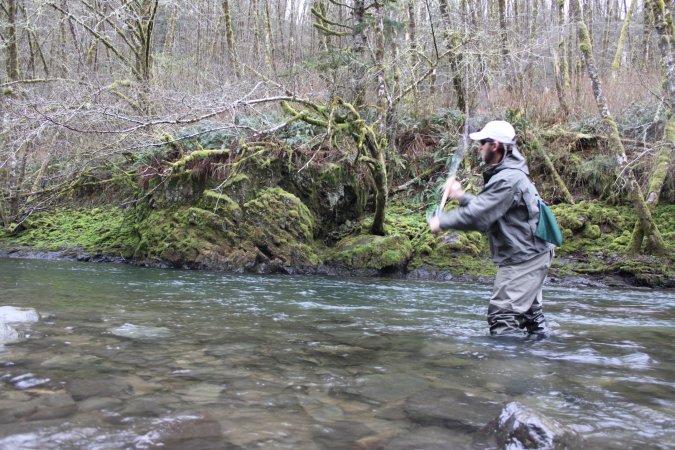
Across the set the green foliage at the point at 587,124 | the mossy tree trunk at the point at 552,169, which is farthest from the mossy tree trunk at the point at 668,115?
the green foliage at the point at 587,124

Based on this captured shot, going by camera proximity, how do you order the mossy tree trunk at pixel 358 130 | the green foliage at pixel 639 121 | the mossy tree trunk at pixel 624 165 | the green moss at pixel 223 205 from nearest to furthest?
the mossy tree trunk at pixel 624 165, the mossy tree trunk at pixel 358 130, the green moss at pixel 223 205, the green foliage at pixel 639 121

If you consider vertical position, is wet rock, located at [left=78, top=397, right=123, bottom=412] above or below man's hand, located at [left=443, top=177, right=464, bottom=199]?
below

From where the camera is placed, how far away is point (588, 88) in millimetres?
15195

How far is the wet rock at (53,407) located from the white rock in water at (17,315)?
2317 mm

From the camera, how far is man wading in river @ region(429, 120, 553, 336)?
4.45 m

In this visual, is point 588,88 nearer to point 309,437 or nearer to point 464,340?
point 464,340

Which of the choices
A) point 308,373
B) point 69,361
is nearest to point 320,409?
point 308,373

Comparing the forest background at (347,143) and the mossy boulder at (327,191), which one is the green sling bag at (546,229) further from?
the mossy boulder at (327,191)

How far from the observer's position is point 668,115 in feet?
35.2

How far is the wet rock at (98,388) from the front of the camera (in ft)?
10.3

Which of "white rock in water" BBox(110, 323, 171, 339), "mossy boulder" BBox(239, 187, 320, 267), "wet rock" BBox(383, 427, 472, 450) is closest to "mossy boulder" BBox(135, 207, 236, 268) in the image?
"mossy boulder" BBox(239, 187, 320, 267)

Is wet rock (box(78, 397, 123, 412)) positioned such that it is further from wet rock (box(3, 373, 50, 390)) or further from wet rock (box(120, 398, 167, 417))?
wet rock (box(3, 373, 50, 390))

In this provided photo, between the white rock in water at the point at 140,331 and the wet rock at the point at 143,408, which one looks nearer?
the wet rock at the point at 143,408

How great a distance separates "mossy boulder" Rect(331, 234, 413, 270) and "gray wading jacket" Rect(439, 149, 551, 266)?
584 centimetres
